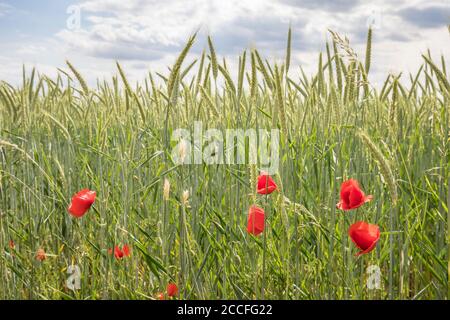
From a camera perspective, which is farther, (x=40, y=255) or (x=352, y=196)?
(x=40, y=255)

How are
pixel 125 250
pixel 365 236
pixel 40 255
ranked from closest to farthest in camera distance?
pixel 365 236 → pixel 125 250 → pixel 40 255

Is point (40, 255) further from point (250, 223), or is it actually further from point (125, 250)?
point (250, 223)

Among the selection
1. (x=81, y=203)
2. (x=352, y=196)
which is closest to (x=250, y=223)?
(x=352, y=196)

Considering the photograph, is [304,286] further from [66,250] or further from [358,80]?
[66,250]

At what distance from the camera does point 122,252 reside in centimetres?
126

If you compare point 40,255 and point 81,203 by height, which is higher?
point 81,203

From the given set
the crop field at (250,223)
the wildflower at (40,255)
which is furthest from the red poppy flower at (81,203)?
the wildflower at (40,255)

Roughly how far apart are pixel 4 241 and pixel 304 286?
0.80 metres

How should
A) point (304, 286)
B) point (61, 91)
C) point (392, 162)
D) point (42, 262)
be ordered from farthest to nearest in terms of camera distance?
point (61, 91)
point (42, 262)
point (304, 286)
point (392, 162)

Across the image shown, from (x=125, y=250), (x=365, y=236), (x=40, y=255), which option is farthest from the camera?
(x=40, y=255)

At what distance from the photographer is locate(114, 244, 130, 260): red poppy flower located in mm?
1245

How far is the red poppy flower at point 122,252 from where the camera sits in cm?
125
